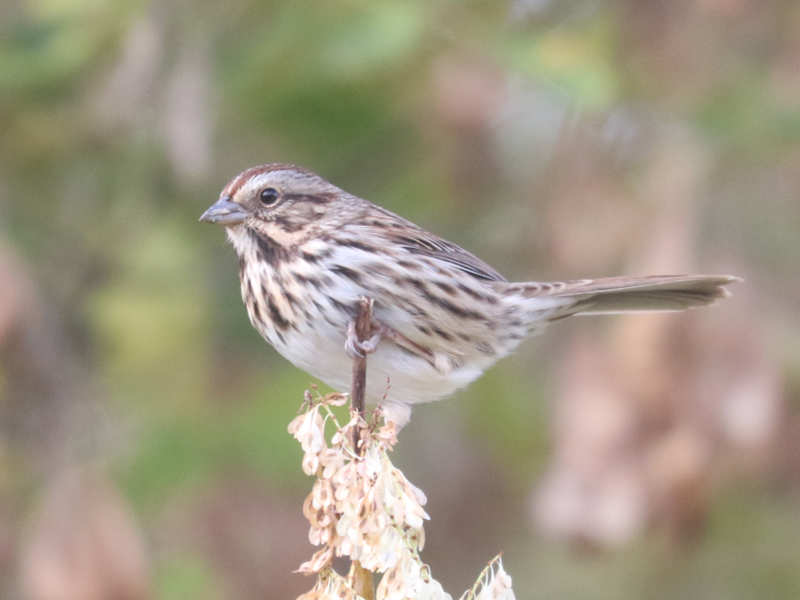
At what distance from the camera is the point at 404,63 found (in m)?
5.93

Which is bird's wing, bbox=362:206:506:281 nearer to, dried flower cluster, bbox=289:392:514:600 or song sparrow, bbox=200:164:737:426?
song sparrow, bbox=200:164:737:426

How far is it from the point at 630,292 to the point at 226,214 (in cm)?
126

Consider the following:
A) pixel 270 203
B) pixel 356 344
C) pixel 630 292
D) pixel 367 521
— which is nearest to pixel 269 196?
pixel 270 203

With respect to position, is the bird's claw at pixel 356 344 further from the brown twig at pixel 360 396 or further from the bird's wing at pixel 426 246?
the bird's wing at pixel 426 246

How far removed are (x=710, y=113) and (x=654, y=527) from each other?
1.83 meters

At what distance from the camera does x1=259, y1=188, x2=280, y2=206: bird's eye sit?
4234 millimetres

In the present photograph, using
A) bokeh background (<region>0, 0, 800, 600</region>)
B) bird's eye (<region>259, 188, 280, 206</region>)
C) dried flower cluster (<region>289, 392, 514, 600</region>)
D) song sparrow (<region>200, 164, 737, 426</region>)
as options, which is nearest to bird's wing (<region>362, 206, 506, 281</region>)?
song sparrow (<region>200, 164, 737, 426</region>)

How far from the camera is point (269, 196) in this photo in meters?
4.24

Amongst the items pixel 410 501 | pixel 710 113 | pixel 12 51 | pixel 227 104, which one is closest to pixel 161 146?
pixel 227 104

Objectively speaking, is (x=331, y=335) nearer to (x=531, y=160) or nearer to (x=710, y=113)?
(x=710, y=113)

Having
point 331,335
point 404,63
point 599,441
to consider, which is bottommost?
point 331,335

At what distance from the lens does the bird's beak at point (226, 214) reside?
163 inches

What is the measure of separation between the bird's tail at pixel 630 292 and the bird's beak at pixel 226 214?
37.4 inches

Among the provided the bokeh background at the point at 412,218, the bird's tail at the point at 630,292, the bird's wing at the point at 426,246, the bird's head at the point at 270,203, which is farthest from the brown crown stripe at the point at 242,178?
the bird's tail at the point at 630,292
